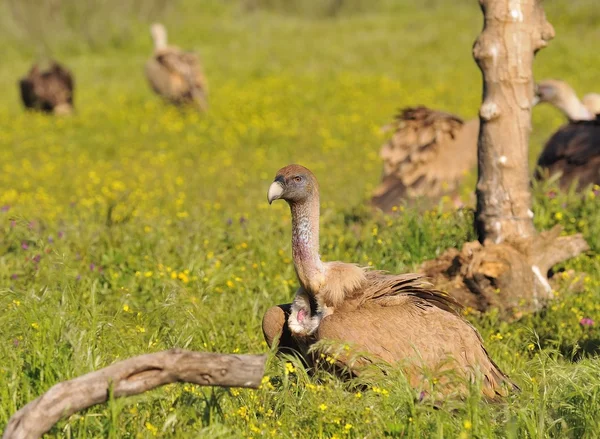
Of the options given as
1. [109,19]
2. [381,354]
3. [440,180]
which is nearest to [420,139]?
[440,180]

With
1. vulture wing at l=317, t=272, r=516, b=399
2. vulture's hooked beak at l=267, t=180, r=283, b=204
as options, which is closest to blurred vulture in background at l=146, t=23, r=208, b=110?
vulture's hooked beak at l=267, t=180, r=283, b=204

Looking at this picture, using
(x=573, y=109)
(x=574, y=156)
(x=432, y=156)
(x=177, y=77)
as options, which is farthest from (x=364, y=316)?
(x=177, y=77)

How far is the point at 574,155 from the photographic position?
29.7ft

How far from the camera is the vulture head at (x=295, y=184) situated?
534 centimetres

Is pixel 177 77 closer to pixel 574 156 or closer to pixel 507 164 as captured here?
pixel 574 156

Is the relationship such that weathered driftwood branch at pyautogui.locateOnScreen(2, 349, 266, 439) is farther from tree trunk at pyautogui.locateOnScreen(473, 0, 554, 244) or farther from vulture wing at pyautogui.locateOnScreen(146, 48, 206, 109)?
vulture wing at pyautogui.locateOnScreen(146, 48, 206, 109)

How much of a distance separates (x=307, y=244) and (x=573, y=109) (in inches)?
267

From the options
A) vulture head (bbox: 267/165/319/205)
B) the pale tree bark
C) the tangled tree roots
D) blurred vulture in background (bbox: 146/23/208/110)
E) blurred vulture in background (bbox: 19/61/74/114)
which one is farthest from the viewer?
blurred vulture in background (bbox: 19/61/74/114)

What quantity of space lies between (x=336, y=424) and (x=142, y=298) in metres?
2.60

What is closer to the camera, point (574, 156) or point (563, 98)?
point (574, 156)

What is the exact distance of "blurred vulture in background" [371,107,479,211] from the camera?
9641mm

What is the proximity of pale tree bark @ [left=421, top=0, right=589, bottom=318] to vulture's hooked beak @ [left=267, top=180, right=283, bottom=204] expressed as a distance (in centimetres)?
197

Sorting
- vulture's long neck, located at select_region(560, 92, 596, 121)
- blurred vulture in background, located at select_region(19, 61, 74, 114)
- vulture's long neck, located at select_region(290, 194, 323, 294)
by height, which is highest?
blurred vulture in background, located at select_region(19, 61, 74, 114)

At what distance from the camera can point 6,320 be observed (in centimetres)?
496
